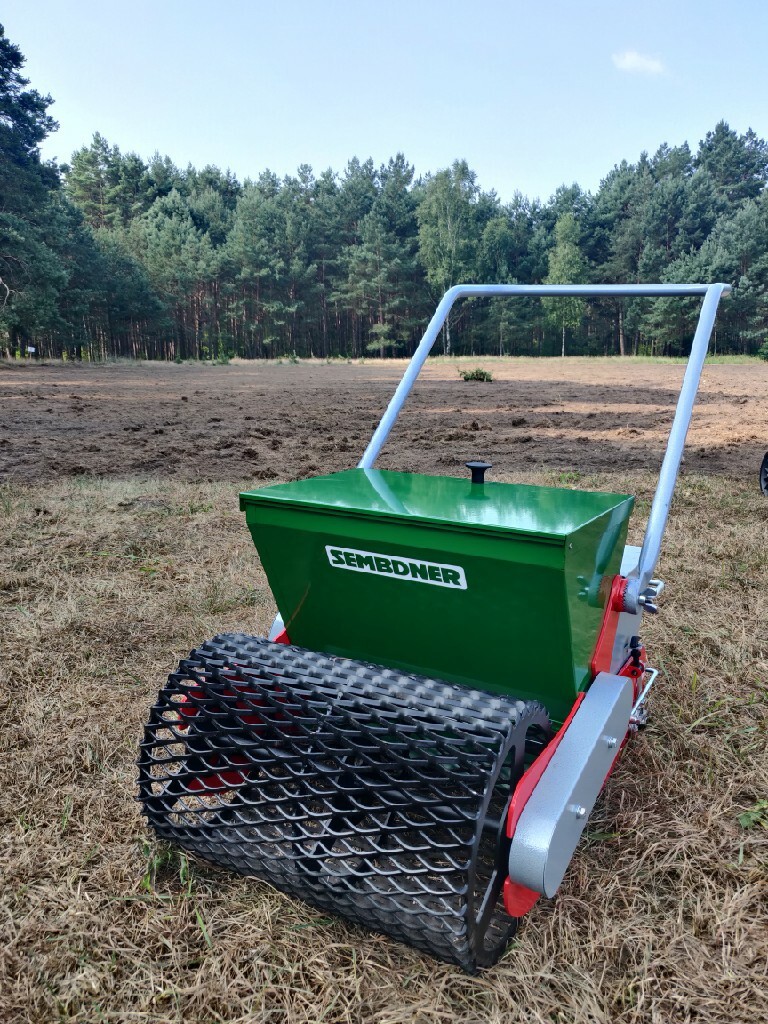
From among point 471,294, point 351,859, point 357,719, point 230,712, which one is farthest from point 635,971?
point 471,294

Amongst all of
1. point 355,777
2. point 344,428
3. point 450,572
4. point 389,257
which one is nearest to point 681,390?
point 450,572

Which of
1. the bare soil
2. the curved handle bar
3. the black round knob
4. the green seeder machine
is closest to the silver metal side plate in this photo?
the green seeder machine

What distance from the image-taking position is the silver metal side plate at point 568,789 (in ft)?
4.50

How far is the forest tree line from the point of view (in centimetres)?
3900

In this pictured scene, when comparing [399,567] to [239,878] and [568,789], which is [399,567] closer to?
[568,789]

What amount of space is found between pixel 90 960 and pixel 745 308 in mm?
44108

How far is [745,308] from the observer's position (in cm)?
3903

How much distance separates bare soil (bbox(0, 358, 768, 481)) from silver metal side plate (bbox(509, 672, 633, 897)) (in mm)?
5335

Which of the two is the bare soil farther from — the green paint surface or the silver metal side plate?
the silver metal side plate

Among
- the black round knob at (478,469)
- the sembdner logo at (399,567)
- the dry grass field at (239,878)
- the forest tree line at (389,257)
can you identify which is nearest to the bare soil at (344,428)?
the dry grass field at (239,878)

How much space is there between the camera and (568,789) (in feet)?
4.77

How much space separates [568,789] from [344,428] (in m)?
8.86

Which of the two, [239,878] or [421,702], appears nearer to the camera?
[421,702]

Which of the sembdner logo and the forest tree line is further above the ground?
the forest tree line
